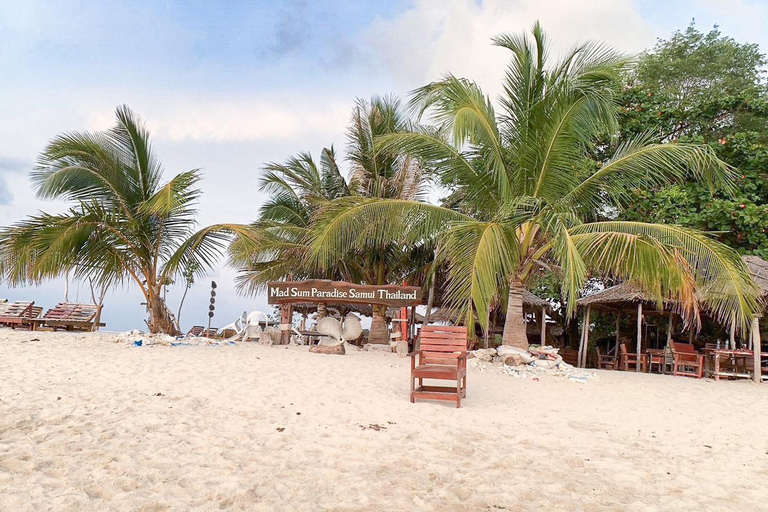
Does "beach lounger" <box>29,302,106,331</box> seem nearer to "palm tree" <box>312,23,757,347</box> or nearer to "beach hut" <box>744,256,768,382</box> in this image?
"palm tree" <box>312,23,757,347</box>

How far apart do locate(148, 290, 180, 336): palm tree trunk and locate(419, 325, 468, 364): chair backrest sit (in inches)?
328

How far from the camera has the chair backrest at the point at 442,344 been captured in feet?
24.8

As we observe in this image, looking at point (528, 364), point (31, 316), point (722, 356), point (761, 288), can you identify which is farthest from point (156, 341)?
point (722, 356)

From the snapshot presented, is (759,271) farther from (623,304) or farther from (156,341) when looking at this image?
(156,341)

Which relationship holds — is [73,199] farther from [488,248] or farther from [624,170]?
[624,170]

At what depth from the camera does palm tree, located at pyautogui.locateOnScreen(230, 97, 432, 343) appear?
51.6 feet

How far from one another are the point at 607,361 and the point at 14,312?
17.6 meters

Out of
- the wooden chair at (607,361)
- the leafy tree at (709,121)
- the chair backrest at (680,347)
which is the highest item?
the leafy tree at (709,121)

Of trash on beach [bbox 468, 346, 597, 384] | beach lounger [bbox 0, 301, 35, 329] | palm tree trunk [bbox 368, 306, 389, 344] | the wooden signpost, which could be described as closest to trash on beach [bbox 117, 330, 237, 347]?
the wooden signpost

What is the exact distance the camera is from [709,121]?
15.8 metres

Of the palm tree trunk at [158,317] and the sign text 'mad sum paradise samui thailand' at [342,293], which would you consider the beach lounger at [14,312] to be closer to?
the palm tree trunk at [158,317]

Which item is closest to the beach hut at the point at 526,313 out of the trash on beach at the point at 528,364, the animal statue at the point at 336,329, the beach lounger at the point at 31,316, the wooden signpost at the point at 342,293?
the wooden signpost at the point at 342,293

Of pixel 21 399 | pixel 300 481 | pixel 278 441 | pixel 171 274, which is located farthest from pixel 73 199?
pixel 300 481

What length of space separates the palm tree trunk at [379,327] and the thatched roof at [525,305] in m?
1.93
